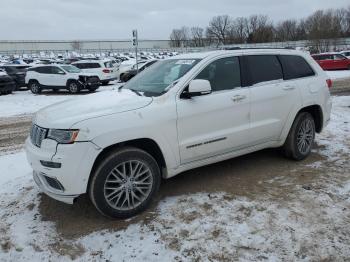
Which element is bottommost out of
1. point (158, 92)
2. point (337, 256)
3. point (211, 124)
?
point (337, 256)

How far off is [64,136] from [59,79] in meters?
17.2

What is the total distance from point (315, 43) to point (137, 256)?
62.2 metres

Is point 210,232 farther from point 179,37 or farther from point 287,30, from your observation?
point 179,37

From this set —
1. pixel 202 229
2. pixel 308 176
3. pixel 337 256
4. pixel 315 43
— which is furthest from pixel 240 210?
pixel 315 43

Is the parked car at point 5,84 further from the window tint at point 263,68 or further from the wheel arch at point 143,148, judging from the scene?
the wheel arch at point 143,148

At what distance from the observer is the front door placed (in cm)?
443

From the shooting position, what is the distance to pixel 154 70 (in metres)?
5.37

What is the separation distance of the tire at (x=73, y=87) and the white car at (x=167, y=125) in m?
14.9

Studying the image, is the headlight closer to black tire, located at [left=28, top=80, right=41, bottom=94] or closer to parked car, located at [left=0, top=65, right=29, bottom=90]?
black tire, located at [left=28, top=80, right=41, bottom=94]

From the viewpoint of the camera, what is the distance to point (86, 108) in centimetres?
413

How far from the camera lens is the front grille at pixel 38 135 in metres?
3.95

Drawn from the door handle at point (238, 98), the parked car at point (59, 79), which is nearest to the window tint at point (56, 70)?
the parked car at point (59, 79)

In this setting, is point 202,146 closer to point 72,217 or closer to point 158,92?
point 158,92

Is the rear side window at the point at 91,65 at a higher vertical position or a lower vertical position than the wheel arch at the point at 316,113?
higher
